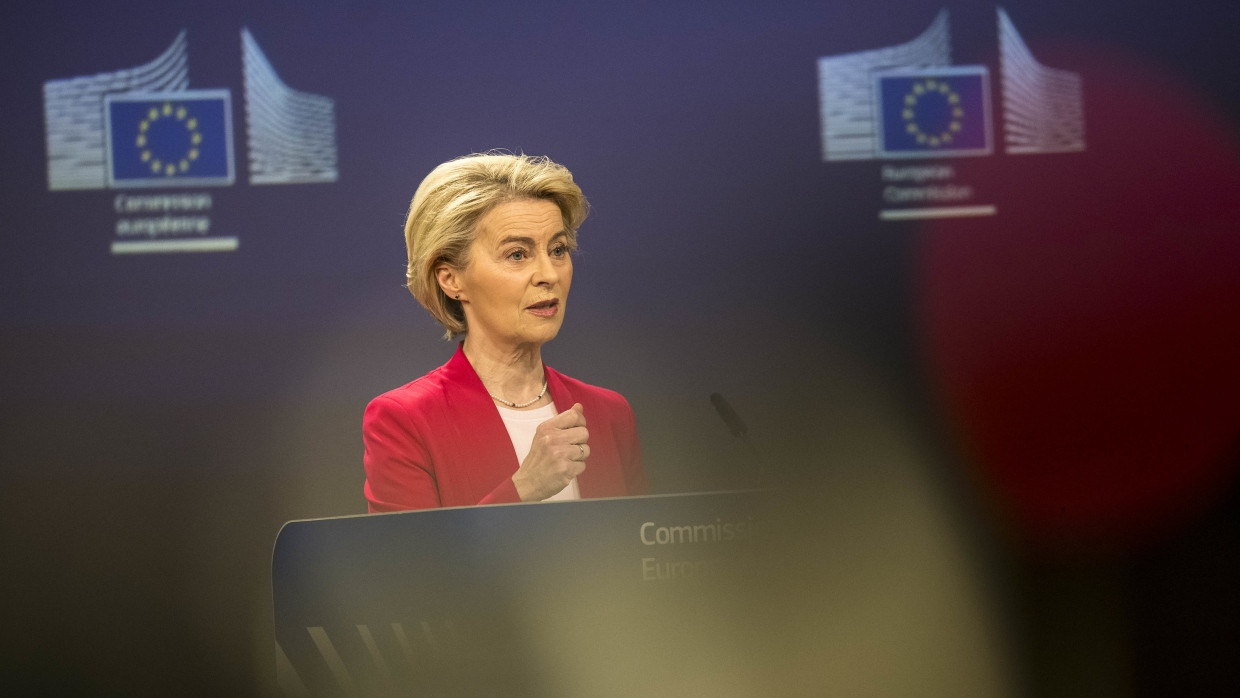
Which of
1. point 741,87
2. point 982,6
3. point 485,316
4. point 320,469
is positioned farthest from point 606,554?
point 982,6

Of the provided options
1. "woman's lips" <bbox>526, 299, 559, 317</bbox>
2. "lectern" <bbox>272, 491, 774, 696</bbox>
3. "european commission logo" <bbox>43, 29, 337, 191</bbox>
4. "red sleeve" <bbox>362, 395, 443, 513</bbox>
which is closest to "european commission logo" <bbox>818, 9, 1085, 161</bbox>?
"european commission logo" <bbox>43, 29, 337, 191</bbox>

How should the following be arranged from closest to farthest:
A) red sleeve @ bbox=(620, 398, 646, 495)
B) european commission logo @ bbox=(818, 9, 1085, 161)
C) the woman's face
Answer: the woman's face < red sleeve @ bbox=(620, 398, 646, 495) < european commission logo @ bbox=(818, 9, 1085, 161)

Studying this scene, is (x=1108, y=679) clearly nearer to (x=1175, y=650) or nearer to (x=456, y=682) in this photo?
(x=1175, y=650)

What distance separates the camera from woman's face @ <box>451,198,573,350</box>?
160 cm

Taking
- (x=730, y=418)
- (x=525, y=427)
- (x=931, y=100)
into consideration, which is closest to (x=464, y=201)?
(x=525, y=427)

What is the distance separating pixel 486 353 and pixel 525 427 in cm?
13

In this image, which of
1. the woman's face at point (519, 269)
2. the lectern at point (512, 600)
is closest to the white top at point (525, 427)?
the woman's face at point (519, 269)

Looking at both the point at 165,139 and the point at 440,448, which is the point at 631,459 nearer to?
the point at 440,448

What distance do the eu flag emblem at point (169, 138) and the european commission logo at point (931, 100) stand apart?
1385mm

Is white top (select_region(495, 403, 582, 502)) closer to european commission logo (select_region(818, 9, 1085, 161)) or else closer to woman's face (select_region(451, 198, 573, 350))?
woman's face (select_region(451, 198, 573, 350))

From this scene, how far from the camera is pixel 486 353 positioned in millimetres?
1658

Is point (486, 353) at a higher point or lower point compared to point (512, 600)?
higher

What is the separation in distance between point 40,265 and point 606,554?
7.04 feet

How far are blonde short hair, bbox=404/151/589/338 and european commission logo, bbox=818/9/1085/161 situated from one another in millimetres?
1229
